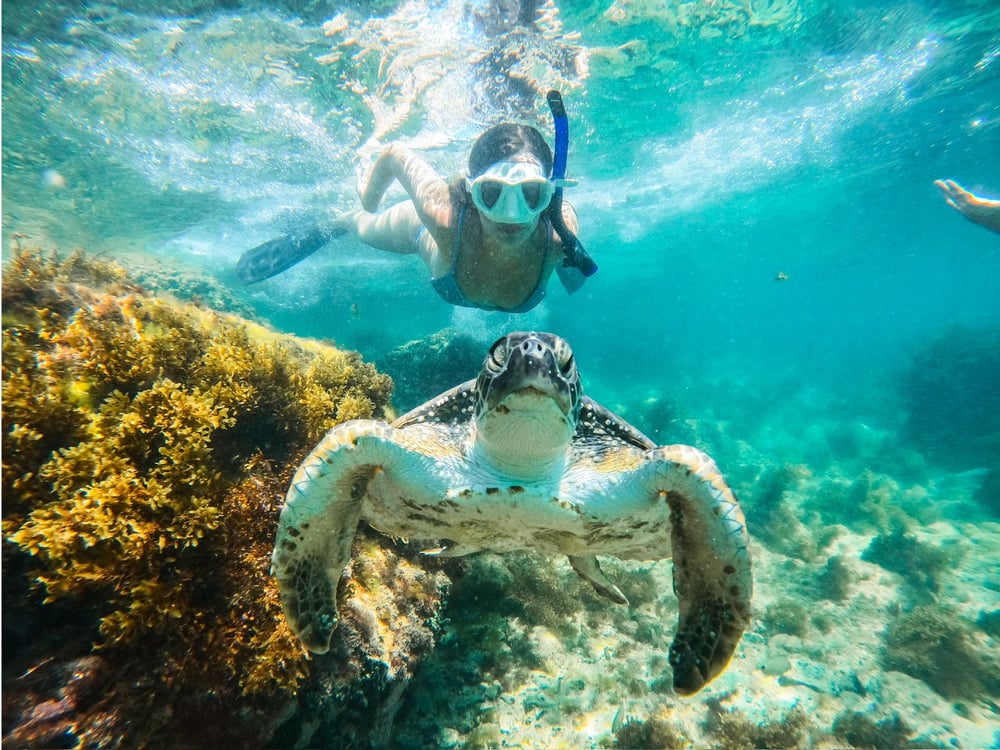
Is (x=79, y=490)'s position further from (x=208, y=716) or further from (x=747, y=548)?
(x=747, y=548)

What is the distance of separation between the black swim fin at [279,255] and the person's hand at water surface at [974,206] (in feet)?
41.2

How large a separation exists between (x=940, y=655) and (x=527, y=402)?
27.4ft

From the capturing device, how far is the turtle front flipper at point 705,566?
7.27 feet

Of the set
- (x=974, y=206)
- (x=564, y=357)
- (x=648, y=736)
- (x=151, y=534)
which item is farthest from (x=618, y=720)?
(x=974, y=206)

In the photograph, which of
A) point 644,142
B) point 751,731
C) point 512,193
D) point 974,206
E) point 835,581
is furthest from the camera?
point 644,142

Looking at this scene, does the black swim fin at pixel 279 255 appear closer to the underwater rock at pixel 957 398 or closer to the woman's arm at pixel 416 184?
the woman's arm at pixel 416 184

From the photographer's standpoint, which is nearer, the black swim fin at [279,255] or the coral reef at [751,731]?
the coral reef at [751,731]

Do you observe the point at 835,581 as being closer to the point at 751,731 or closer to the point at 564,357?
the point at 751,731

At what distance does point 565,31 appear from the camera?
10375 mm

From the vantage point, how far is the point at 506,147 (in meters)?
6.50

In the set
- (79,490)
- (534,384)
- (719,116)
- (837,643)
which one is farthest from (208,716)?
(719,116)

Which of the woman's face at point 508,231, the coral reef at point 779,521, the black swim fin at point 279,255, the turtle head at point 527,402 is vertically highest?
the woman's face at point 508,231

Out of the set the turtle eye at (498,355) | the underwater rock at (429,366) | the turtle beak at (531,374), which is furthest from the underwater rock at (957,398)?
the turtle eye at (498,355)

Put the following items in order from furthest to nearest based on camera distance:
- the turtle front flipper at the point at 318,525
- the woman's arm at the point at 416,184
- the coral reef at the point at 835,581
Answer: the coral reef at the point at 835,581 < the woman's arm at the point at 416,184 < the turtle front flipper at the point at 318,525
